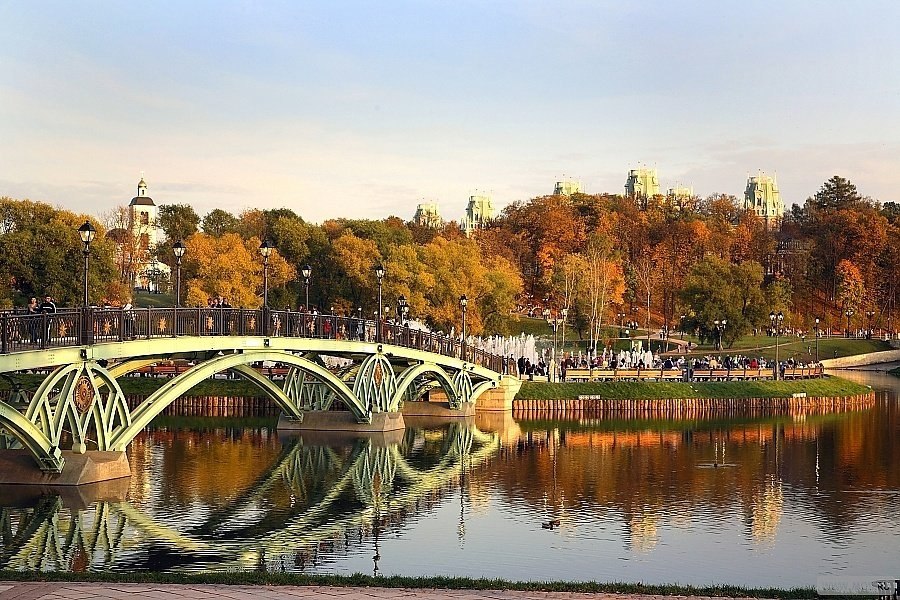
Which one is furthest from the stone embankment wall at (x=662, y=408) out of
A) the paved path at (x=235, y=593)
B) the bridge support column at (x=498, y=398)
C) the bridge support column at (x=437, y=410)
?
the paved path at (x=235, y=593)

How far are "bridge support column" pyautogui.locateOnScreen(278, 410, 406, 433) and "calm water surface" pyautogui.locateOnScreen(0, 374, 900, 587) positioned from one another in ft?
3.56

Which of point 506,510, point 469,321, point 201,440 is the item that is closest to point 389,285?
point 469,321

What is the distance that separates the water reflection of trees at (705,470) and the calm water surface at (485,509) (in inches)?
5.4

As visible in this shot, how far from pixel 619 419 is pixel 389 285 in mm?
28043

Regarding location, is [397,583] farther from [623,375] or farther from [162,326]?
[623,375]

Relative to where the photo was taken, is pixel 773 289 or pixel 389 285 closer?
pixel 389 285

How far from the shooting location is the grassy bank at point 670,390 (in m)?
65.2

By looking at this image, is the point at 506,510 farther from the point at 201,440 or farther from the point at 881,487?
the point at 201,440

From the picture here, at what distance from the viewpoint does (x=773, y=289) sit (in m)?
106

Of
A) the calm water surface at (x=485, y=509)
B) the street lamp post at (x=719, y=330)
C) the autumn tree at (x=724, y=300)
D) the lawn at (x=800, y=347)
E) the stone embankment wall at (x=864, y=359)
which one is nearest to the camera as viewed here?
the calm water surface at (x=485, y=509)

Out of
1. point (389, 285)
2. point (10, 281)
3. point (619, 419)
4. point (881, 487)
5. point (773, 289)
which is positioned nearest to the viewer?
point (881, 487)

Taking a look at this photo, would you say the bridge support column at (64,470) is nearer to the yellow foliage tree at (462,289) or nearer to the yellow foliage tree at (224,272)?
the yellow foliage tree at (224,272)

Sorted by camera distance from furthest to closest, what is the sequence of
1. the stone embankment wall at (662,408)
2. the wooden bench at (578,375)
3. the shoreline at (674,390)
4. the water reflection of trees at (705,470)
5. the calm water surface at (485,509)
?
1. the wooden bench at (578,375)
2. the shoreline at (674,390)
3. the stone embankment wall at (662,408)
4. the water reflection of trees at (705,470)
5. the calm water surface at (485,509)

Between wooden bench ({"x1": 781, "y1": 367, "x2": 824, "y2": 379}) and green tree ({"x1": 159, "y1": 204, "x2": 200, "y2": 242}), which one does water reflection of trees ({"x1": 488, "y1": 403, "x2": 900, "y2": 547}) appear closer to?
wooden bench ({"x1": 781, "y1": 367, "x2": 824, "y2": 379})
